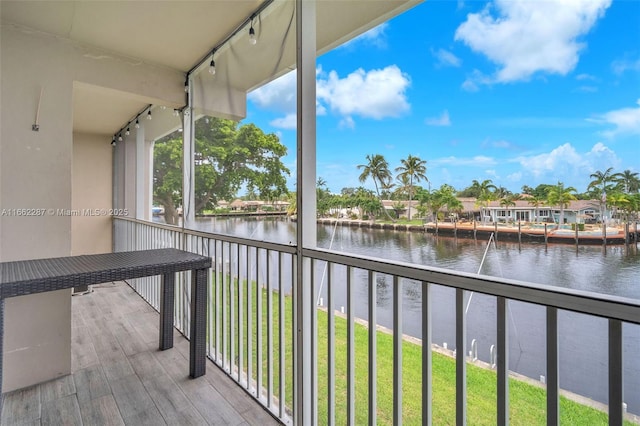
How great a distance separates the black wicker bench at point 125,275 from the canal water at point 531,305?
55.8 inches

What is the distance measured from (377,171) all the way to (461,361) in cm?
76

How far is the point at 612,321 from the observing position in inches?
30.1

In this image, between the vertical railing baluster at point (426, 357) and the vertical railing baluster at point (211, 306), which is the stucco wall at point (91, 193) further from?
the vertical railing baluster at point (426, 357)

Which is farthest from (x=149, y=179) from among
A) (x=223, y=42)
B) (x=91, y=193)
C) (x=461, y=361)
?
(x=461, y=361)

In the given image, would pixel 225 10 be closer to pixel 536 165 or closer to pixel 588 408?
pixel 536 165

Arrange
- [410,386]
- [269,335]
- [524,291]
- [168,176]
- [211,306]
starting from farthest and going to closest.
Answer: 1. [168,176]
2. [211,306]
3. [269,335]
4. [410,386]
5. [524,291]

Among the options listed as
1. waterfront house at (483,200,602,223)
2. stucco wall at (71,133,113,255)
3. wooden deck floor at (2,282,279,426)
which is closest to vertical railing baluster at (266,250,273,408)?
wooden deck floor at (2,282,279,426)

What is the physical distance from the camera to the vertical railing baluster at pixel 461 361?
3.32 ft

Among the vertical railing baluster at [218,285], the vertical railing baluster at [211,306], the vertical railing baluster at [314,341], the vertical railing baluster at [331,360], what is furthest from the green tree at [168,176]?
the vertical railing baluster at [331,360]

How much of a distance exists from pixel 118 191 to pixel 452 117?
5231 mm

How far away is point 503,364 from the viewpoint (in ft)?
3.04

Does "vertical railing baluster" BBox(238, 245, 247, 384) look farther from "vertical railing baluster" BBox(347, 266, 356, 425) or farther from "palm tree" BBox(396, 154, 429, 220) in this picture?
"palm tree" BBox(396, 154, 429, 220)

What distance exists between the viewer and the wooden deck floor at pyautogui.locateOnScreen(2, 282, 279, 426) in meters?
1.76

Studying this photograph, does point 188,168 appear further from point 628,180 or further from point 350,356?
point 628,180
